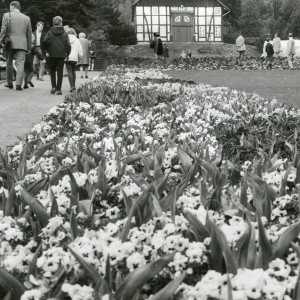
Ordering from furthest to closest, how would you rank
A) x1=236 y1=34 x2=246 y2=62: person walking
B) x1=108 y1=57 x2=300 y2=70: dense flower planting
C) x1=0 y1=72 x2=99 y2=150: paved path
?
x1=236 y1=34 x2=246 y2=62: person walking → x1=108 y1=57 x2=300 y2=70: dense flower planting → x1=0 y1=72 x2=99 y2=150: paved path

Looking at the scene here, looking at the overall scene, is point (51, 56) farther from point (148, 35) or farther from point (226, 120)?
point (148, 35)

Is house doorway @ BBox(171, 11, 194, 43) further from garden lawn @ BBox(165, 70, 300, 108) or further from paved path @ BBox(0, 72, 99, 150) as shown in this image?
paved path @ BBox(0, 72, 99, 150)

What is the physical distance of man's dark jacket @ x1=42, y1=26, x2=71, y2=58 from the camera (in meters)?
13.4

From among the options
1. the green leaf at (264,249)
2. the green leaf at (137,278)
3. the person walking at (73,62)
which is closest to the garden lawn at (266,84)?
the person walking at (73,62)

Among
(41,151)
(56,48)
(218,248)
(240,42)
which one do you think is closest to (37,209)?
(218,248)

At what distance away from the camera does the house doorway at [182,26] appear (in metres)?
59.0

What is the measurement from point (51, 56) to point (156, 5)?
156 feet

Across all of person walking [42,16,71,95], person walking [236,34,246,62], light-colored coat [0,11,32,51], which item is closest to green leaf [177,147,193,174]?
person walking [42,16,71,95]

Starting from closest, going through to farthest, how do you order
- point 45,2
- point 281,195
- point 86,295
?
point 86,295 → point 281,195 → point 45,2

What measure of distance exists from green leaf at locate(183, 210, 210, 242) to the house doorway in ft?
189

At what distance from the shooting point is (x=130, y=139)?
18.0ft

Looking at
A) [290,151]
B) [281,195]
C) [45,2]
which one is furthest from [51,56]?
[45,2]

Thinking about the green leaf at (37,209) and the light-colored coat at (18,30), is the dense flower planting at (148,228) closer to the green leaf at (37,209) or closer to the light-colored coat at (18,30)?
the green leaf at (37,209)

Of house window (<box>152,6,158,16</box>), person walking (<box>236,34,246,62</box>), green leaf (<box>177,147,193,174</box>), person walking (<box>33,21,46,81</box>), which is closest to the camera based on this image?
green leaf (<box>177,147,193,174</box>)
